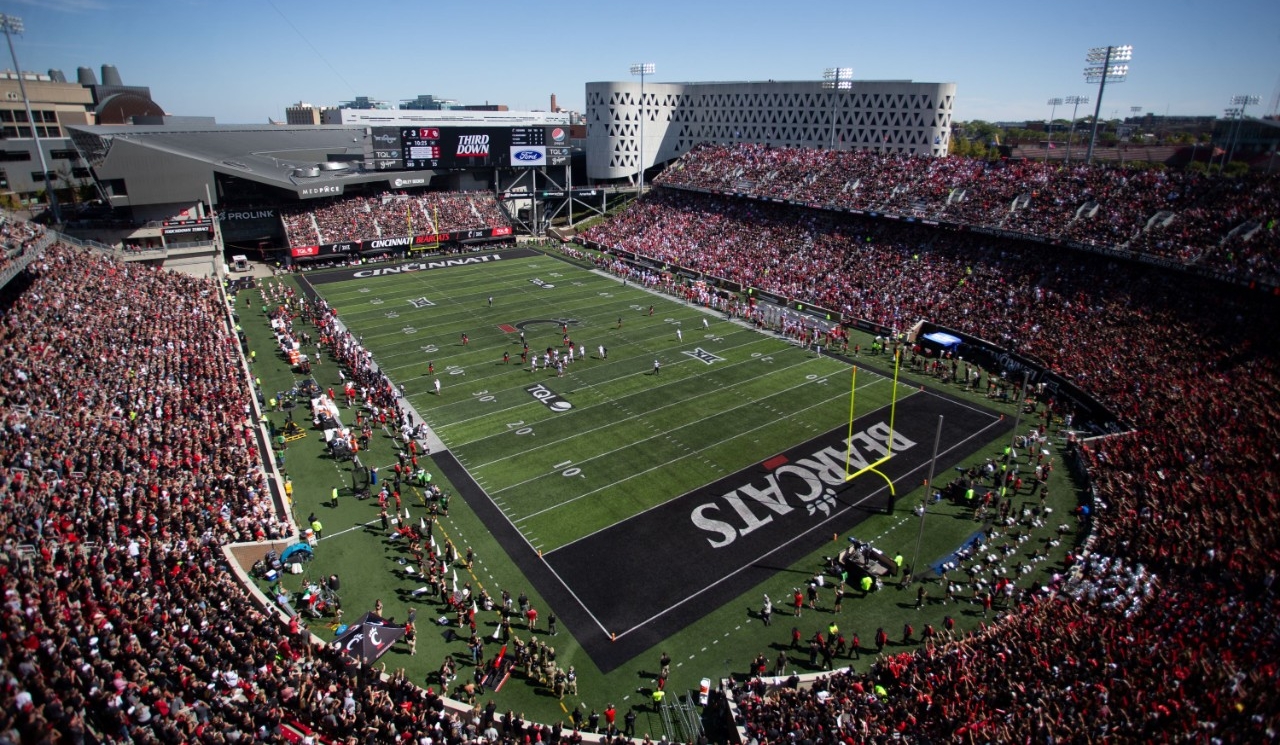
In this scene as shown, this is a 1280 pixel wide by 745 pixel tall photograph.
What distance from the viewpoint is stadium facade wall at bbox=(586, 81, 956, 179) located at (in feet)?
243

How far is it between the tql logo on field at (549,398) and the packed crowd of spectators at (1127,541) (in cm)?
1738

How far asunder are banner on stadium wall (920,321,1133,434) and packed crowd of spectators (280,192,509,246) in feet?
138

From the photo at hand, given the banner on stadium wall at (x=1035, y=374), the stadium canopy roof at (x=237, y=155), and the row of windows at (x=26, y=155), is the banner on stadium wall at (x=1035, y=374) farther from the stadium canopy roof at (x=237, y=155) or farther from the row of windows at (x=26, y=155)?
the row of windows at (x=26, y=155)

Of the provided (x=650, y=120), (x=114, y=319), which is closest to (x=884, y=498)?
(x=114, y=319)

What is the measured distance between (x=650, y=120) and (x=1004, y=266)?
5181 cm

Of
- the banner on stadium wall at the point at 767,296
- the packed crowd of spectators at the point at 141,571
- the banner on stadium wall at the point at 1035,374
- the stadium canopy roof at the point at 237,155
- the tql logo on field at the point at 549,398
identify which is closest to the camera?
the packed crowd of spectators at the point at 141,571

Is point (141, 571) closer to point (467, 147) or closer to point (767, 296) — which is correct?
point (767, 296)

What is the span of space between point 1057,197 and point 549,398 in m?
32.3

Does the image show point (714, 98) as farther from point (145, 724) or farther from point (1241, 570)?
point (145, 724)

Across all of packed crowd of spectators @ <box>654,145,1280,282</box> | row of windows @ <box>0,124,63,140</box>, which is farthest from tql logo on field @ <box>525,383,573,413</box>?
row of windows @ <box>0,124,63,140</box>

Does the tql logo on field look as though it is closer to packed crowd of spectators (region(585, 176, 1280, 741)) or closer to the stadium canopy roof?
packed crowd of spectators (region(585, 176, 1280, 741))

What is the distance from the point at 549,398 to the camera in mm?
32375

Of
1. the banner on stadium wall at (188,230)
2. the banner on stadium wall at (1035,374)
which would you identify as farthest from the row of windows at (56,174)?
the banner on stadium wall at (1035,374)

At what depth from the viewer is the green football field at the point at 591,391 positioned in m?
25.4
